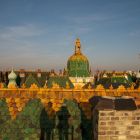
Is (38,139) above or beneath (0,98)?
beneath

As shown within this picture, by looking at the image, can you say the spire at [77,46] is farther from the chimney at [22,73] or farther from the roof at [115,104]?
the roof at [115,104]

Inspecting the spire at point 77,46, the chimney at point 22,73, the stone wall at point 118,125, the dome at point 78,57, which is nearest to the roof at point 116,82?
the dome at point 78,57

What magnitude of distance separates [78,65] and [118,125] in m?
60.4

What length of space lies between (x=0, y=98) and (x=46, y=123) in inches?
82.3

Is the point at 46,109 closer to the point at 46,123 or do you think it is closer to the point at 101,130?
the point at 46,123

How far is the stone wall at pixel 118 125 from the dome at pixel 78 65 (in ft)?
197

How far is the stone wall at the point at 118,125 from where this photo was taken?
532 centimetres

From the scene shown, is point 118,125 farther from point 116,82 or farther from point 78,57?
point 78,57

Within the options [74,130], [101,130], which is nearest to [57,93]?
[74,130]

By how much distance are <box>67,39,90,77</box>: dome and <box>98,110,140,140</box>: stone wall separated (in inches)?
2362

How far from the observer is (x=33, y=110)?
9.21 meters

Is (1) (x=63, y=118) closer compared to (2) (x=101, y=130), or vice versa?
(2) (x=101, y=130)

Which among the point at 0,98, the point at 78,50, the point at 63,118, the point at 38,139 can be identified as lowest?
the point at 38,139

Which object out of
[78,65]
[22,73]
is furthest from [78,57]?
[22,73]
